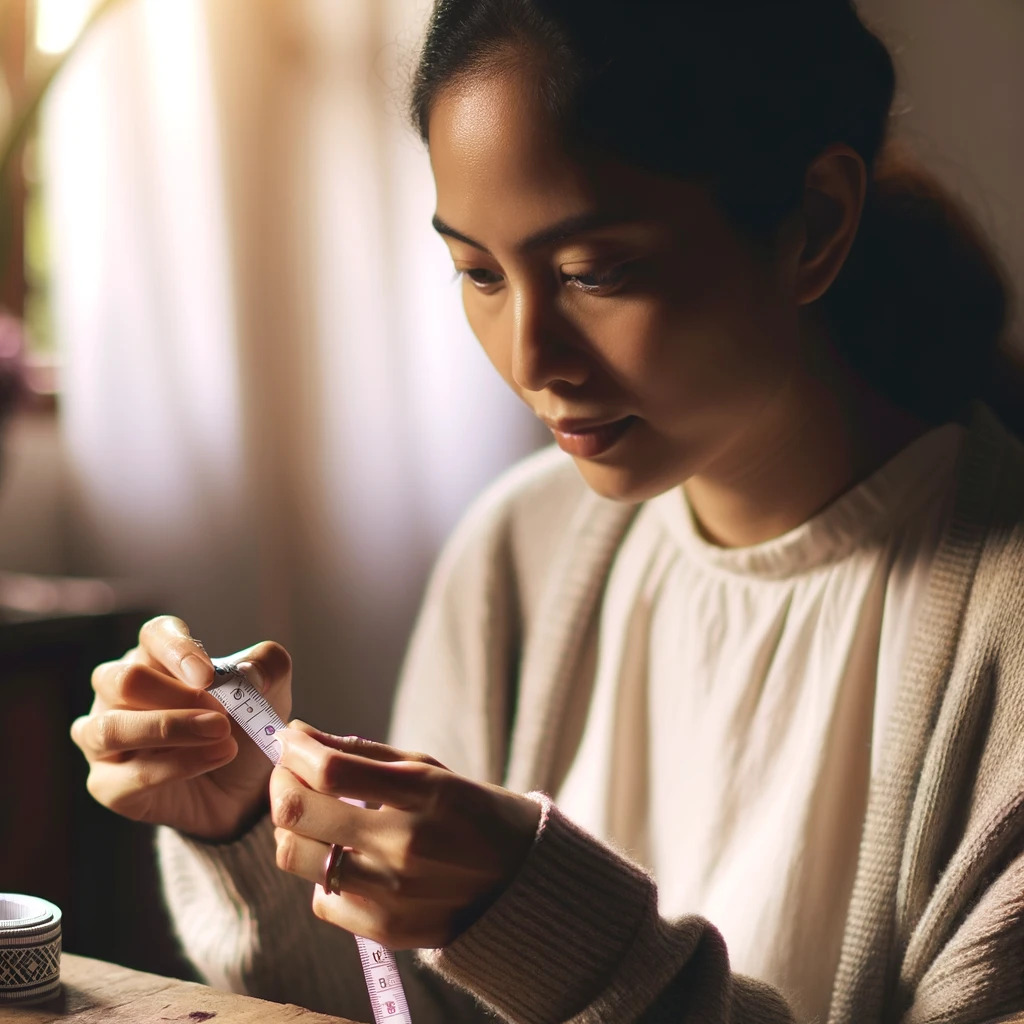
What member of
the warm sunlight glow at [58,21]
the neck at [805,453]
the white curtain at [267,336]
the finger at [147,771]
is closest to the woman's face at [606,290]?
the neck at [805,453]

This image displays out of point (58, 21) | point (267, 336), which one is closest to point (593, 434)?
point (267, 336)

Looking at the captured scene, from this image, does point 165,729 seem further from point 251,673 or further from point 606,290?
point 606,290

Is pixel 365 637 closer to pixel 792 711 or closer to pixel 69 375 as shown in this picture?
pixel 69 375

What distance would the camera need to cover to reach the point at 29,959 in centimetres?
81

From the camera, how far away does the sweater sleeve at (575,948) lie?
771 millimetres

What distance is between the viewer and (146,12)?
8.01ft

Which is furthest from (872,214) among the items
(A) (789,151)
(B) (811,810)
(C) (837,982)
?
(C) (837,982)

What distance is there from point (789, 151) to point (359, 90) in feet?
4.73

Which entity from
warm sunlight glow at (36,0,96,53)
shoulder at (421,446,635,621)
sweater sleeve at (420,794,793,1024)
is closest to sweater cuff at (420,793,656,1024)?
sweater sleeve at (420,794,793,1024)

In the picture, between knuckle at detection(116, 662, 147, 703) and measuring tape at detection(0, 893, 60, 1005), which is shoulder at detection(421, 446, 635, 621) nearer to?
knuckle at detection(116, 662, 147, 703)

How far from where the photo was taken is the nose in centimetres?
92

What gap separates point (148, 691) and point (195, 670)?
0.06m

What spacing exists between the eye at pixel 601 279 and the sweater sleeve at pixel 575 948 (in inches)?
14.1

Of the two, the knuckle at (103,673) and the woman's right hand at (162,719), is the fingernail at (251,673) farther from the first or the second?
the knuckle at (103,673)
